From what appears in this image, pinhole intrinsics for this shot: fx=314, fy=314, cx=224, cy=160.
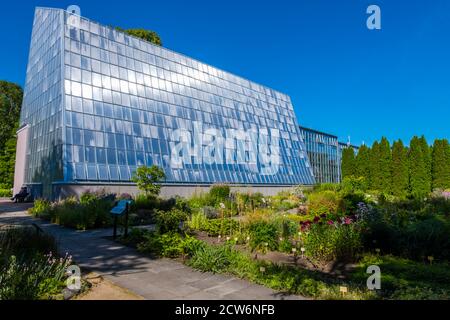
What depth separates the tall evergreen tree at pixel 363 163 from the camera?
4147 cm

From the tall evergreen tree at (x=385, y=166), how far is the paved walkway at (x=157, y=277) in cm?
3806

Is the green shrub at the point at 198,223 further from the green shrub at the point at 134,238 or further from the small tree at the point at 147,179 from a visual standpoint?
the small tree at the point at 147,179

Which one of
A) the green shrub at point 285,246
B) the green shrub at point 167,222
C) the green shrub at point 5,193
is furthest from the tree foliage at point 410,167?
the green shrub at point 5,193

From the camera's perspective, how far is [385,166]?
129 ft

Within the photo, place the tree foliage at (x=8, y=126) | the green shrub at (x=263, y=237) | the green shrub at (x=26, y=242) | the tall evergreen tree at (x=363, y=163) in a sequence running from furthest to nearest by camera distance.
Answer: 1. the tall evergreen tree at (x=363, y=163)
2. the tree foliage at (x=8, y=126)
3. the green shrub at (x=263, y=237)
4. the green shrub at (x=26, y=242)

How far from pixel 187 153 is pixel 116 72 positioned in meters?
7.88

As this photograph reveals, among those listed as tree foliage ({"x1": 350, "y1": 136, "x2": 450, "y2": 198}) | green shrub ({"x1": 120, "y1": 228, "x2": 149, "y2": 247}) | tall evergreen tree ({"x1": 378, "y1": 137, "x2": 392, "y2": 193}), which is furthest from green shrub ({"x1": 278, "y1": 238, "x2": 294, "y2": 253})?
tall evergreen tree ({"x1": 378, "y1": 137, "x2": 392, "y2": 193})

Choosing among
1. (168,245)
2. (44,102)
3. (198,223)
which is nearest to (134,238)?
(168,245)

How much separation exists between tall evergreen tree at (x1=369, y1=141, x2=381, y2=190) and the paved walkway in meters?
38.3

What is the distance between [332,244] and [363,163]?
127 feet

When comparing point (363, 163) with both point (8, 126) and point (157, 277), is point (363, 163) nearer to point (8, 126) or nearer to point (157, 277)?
point (157, 277)

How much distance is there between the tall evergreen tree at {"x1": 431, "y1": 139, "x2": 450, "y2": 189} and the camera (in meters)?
36.8

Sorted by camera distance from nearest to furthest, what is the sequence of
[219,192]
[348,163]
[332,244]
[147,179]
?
[332,244], [147,179], [219,192], [348,163]

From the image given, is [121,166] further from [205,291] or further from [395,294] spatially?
[395,294]
